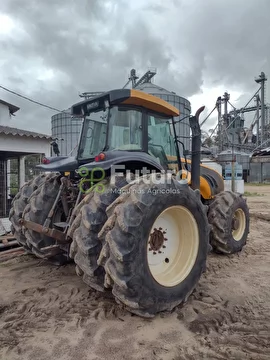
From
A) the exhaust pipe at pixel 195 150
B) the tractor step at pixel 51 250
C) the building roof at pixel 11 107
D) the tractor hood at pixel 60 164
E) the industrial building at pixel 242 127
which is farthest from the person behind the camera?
the industrial building at pixel 242 127

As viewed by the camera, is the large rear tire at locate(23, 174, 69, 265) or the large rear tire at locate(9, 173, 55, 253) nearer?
the large rear tire at locate(23, 174, 69, 265)

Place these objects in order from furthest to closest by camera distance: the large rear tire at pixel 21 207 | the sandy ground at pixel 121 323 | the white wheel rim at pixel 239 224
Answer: the white wheel rim at pixel 239 224, the large rear tire at pixel 21 207, the sandy ground at pixel 121 323

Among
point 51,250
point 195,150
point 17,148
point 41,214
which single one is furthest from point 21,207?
point 17,148

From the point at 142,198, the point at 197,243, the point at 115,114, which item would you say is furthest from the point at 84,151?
the point at 197,243

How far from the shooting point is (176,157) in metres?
4.45

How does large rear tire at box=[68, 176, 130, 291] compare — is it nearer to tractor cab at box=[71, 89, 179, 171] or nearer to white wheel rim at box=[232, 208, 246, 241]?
tractor cab at box=[71, 89, 179, 171]

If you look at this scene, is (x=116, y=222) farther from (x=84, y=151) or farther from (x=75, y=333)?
(x=84, y=151)

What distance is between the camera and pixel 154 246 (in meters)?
3.20

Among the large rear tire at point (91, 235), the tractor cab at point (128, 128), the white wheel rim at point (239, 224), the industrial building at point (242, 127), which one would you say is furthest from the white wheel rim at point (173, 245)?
the industrial building at point (242, 127)

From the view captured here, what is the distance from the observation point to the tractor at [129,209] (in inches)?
106

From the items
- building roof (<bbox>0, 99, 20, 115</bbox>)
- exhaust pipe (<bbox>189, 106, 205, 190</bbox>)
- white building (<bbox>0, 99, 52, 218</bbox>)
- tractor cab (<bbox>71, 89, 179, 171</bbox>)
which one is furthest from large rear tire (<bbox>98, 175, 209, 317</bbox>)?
building roof (<bbox>0, 99, 20, 115</bbox>)

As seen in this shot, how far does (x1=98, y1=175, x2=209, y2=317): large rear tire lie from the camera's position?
2633 millimetres

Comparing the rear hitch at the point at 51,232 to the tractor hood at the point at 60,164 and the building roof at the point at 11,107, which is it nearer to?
the tractor hood at the point at 60,164

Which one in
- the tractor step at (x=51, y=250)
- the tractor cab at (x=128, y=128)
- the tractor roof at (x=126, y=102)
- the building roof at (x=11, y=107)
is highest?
the building roof at (x=11, y=107)
